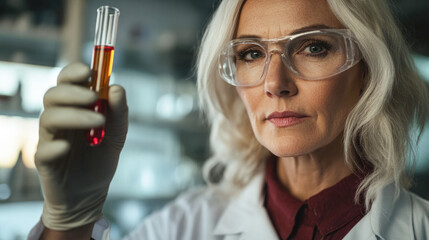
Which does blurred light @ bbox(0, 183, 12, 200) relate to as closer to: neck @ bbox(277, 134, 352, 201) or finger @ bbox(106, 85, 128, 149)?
finger @ bbox(106, 85, 128, 149)

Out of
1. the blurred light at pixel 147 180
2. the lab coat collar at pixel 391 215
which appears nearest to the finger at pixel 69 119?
the lab coat collar at pixel 391 215

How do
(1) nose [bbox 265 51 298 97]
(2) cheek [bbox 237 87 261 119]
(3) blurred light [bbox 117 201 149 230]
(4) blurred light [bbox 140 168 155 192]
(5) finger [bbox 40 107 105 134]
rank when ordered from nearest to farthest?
1. (5) finger [bbox 40 107 105 134]
2. (1) nose [bbox 265 51 298 97]
3. (2) cheek [bbox 237 87 261 119]
4. (3) blurred light [bbox 117 201 149 230]
5. (4) blurred light [bbox 140 168 155 192]

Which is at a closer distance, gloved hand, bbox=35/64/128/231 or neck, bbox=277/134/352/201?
gloved hand, bbox=35/64/128/231

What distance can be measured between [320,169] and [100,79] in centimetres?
72

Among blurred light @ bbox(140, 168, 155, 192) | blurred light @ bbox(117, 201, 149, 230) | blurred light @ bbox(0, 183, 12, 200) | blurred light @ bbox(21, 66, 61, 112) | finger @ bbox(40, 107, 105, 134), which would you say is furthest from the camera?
blurred light @ bbox(140, 168, 155, 192)

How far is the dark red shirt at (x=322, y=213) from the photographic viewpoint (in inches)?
41.2

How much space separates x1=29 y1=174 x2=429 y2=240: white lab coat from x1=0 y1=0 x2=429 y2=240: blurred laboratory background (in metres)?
Answer: 0.86

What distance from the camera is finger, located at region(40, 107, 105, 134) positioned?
0.71 m

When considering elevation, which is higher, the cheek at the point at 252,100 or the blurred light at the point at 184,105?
the cheek at the point at 252,100

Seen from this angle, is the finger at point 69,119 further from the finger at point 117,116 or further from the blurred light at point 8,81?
the blurred light at point 8,81

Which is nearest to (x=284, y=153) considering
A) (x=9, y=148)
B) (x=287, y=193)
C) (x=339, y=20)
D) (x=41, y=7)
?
(x=287, y=193)

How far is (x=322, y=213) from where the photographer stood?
1058mm

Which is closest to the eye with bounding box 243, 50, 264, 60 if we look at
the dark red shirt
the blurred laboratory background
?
the dark red shirt

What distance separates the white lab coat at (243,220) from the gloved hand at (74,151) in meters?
0.08
